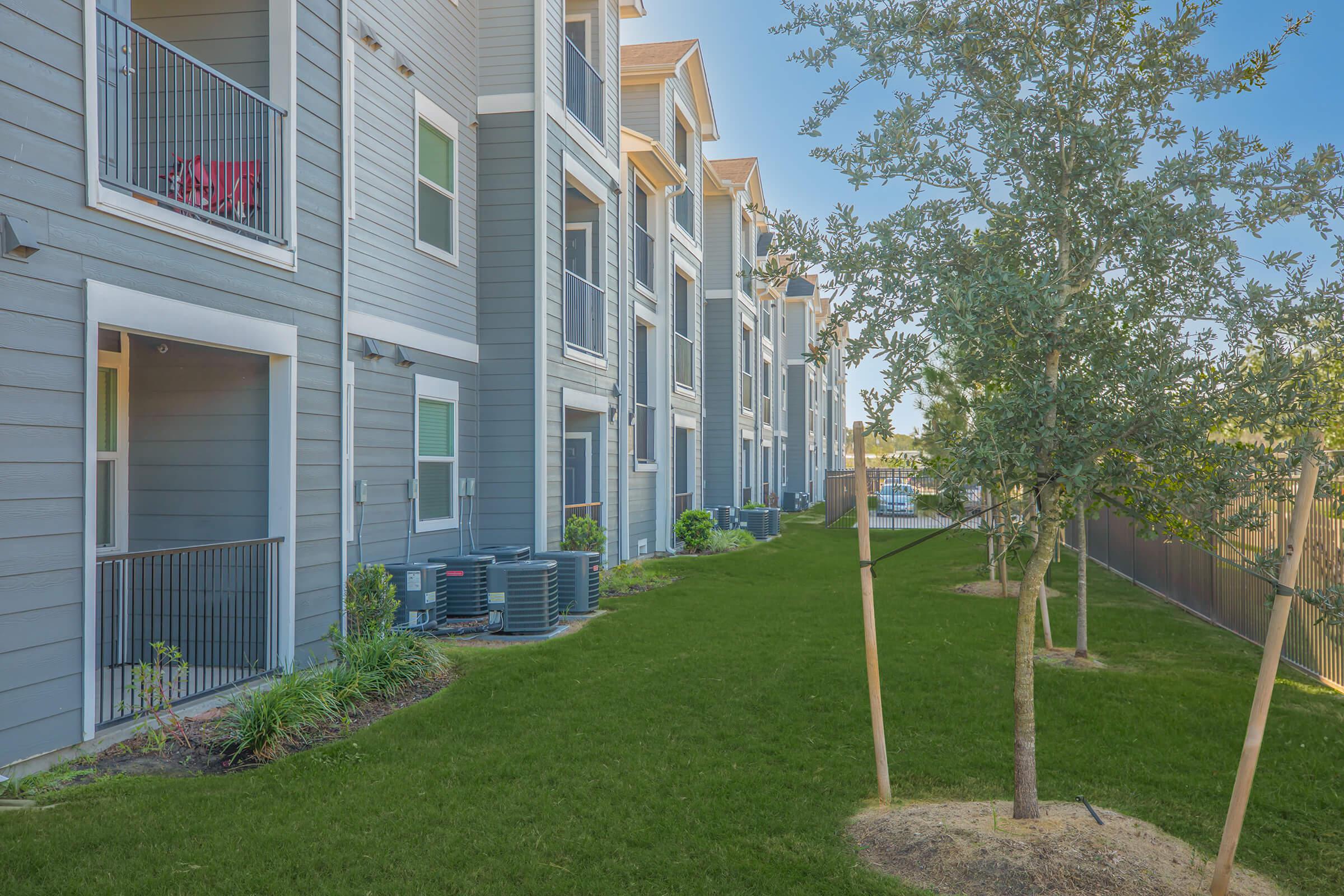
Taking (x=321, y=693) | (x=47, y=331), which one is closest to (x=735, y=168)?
(x=321, y=693)

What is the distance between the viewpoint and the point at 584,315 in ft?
45.4

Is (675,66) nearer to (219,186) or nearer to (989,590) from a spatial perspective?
(989,590)

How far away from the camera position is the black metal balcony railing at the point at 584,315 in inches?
521

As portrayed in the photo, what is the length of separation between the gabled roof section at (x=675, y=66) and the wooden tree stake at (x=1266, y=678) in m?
16.8

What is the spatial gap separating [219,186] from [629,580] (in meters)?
8.18

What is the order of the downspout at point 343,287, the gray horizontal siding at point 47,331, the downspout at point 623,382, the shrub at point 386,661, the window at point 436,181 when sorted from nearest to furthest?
the gray horizontal siding at point 47,331 → the shrub at point 386,661 → the downspout at point 343,287 → the window at point 436,181 → the downspout at point 623,382

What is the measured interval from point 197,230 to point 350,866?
14.7ft

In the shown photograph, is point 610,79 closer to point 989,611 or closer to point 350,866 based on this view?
point 989,611

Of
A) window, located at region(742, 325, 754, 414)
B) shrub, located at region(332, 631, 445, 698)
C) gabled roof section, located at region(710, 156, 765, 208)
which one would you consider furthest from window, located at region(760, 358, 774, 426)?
shrub, located at region(332, 631, 445, 698)

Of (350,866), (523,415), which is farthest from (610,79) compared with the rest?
(350,866)

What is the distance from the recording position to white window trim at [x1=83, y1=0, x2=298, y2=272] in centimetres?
552

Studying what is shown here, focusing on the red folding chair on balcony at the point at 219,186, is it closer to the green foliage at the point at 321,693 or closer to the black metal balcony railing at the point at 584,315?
the green foliage at the point at 321,693

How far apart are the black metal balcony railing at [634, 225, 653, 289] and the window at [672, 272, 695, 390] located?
63.3 inches

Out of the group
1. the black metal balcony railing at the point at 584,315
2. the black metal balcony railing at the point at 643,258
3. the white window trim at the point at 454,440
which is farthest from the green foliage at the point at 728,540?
the white window trim at the point at 454,440
